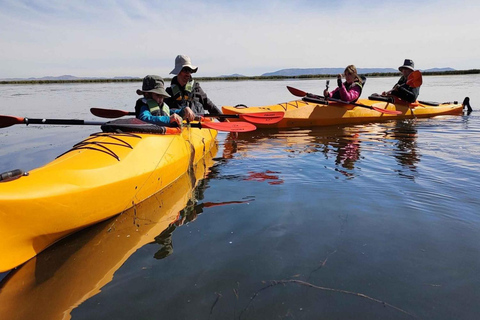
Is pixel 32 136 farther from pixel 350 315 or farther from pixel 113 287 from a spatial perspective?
pixel 350 315

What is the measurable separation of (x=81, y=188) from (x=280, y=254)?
181cm

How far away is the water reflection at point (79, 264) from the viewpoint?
2283mm

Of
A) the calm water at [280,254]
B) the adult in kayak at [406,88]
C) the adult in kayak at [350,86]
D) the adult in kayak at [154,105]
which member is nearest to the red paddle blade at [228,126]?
the adult in kayak at [154,105]

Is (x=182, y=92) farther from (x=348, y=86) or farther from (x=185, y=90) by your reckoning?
(x=348, y=86)

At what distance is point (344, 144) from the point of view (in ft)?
24.1

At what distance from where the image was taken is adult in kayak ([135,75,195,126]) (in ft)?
16.0

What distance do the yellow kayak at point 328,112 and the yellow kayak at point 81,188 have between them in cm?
448

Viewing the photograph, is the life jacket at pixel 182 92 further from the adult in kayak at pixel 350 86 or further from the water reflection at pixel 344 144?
the adult in kayak at pixel 350 86

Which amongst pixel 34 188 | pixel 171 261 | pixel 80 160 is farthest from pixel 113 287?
pixel 80 160

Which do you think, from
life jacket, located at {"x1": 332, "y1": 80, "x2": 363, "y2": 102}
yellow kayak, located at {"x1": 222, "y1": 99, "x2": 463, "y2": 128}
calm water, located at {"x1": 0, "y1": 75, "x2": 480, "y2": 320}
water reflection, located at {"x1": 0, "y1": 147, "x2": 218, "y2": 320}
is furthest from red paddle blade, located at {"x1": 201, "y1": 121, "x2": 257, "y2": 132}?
life jacket, located at {"x1": 332, "y1": 80, "x2": 363, "y2": 102}

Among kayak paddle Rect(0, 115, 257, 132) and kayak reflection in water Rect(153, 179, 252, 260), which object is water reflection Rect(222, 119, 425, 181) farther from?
kayak reflection in water Rect(153, 179, 252, 260)

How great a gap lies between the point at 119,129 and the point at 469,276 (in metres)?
3.99

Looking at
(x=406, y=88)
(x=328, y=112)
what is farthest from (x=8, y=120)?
(x=406, y=88)

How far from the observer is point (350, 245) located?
9.70 ft
